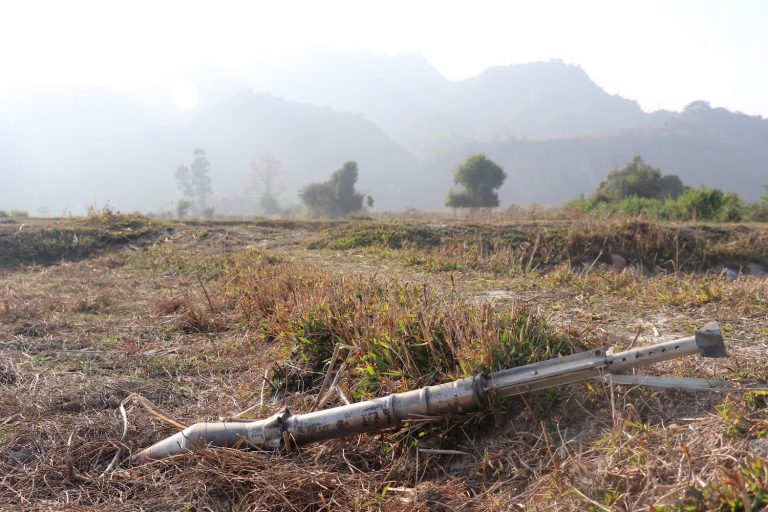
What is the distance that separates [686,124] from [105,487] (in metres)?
181

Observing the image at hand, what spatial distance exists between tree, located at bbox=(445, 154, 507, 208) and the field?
117 feet

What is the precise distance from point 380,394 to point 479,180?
39.3 metres

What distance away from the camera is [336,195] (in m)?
53.1

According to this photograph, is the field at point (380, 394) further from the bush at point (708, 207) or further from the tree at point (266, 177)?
the tree at point (266, 177)

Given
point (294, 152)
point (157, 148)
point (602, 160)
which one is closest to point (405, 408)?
point (602, 160)

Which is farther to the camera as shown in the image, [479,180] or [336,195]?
[336,195]

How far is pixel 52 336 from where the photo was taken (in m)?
4.76

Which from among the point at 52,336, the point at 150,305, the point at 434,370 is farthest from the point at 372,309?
the point at 150,305

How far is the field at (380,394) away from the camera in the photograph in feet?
6.87

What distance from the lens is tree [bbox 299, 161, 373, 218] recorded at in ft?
175

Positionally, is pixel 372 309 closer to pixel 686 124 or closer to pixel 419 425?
pixel 419 425

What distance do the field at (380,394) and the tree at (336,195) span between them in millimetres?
47489

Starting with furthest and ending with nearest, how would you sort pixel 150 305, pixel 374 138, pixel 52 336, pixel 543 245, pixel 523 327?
pixel 374 138 → pixel 543 245 → pixel 150 305 → pixel 52 336 → pixel 523 327

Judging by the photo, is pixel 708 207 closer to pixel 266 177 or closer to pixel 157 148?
pixel 266 177
